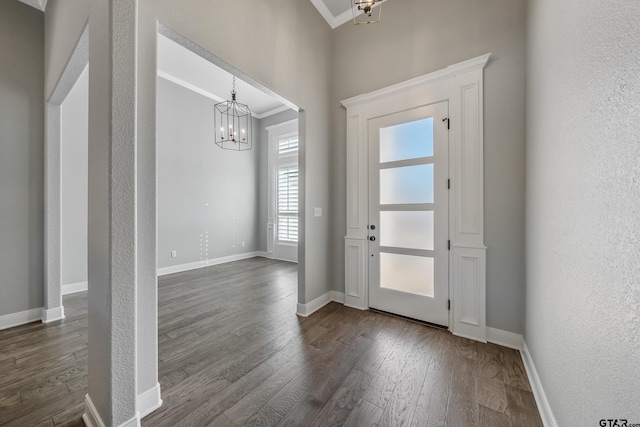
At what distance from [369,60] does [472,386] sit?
3.49 metres

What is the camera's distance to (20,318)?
2.56 m

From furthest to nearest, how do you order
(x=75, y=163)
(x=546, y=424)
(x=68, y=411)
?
(x=75, y=163) < (x=68, y=411) < (x=546, y=424)

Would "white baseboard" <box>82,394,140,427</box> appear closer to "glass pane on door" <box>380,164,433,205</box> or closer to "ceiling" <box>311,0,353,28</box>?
"glass pane on door" <box>380,164,433,205</box>

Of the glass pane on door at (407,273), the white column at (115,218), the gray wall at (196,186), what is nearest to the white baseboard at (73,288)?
the gray wall at (196,186)

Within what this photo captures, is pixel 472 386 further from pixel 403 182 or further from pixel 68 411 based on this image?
pixel 68 411

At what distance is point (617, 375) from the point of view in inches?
30.6

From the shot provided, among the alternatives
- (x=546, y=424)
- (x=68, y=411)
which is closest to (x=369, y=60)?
(x=546, y=424)

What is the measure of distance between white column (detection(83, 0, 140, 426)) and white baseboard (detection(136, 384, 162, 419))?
128 millimetres

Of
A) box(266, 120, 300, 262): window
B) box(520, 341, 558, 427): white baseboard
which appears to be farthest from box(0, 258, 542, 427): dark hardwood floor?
box(266, 120, 300, 262): window

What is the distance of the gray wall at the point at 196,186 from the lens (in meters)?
4.52

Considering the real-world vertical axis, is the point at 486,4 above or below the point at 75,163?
above

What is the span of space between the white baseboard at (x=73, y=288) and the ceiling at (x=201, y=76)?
153 inches

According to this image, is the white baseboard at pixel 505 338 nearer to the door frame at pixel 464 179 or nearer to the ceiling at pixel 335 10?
the door frame at pixel 464 179

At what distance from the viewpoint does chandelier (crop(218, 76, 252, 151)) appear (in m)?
5.35
